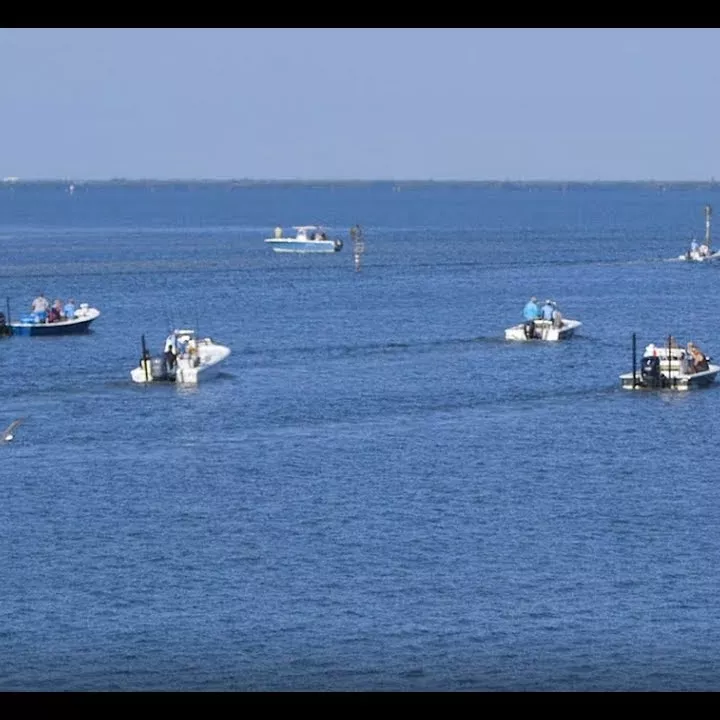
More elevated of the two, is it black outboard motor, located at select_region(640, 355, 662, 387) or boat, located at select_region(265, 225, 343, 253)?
boat, located at select_region(265, 225, 343, 253)

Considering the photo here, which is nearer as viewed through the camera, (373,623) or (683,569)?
(373,623)

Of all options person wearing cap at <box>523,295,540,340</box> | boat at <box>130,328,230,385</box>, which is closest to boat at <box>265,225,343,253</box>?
person wearing cap at <box>523,295,540,340</box>

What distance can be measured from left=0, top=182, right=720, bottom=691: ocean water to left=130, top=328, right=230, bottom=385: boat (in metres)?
0.72

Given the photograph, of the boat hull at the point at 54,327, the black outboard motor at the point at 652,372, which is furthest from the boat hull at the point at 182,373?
the boat hull at the point at 54,327

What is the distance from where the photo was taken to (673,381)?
63.3 meters

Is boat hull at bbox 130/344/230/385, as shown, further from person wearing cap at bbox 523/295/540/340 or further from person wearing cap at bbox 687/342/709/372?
person wearing cap at bbox 523/295/540/340

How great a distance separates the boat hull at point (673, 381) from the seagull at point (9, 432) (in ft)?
74.2

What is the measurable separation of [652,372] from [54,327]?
33440mm

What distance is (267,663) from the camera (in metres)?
28.7

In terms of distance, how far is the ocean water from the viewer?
29.1 metres
